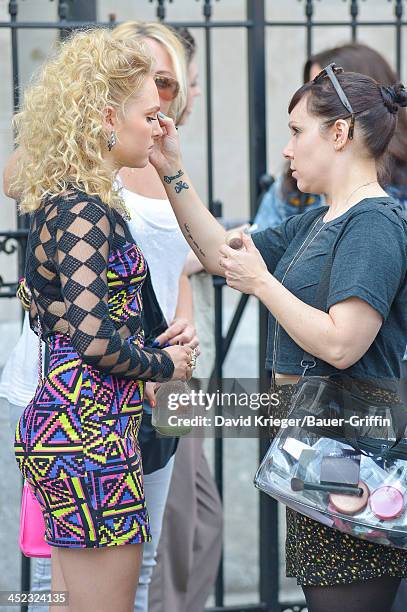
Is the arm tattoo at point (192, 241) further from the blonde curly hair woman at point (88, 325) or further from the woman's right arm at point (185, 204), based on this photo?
the blonde curly hair woman at point (88, 325)

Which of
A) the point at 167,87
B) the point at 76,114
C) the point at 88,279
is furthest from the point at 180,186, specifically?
the point at 88,279

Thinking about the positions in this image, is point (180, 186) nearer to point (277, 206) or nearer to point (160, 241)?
point (160, 241)

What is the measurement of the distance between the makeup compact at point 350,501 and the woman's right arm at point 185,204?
769 mm

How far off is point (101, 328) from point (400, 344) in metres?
0.72

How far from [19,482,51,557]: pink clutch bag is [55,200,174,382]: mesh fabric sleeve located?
54 centimetres

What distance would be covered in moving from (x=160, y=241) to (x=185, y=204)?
206 millimetres

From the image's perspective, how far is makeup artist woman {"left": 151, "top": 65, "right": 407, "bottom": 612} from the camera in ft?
7.82

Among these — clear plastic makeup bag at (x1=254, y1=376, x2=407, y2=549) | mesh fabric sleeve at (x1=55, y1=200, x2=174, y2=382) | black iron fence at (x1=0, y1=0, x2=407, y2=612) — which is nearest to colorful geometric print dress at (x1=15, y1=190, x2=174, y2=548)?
mesh fabric sleeve at (x1=55, y1=200, x2=174, y2=382)

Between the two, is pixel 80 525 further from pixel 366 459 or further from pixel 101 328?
pixel 366 459

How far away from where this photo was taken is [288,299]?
8.00ft

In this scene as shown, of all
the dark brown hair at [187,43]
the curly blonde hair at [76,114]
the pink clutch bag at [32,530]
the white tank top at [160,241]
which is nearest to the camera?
the curly blonde hair at [76,114]

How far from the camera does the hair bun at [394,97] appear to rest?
2.57 m

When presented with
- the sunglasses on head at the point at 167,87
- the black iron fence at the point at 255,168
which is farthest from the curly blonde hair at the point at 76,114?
the black iron fence at the point at 255,168

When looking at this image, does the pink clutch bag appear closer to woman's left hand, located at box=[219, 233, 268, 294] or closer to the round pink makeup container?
woman's left hand, located at box=[219, 233, 268, 294]
